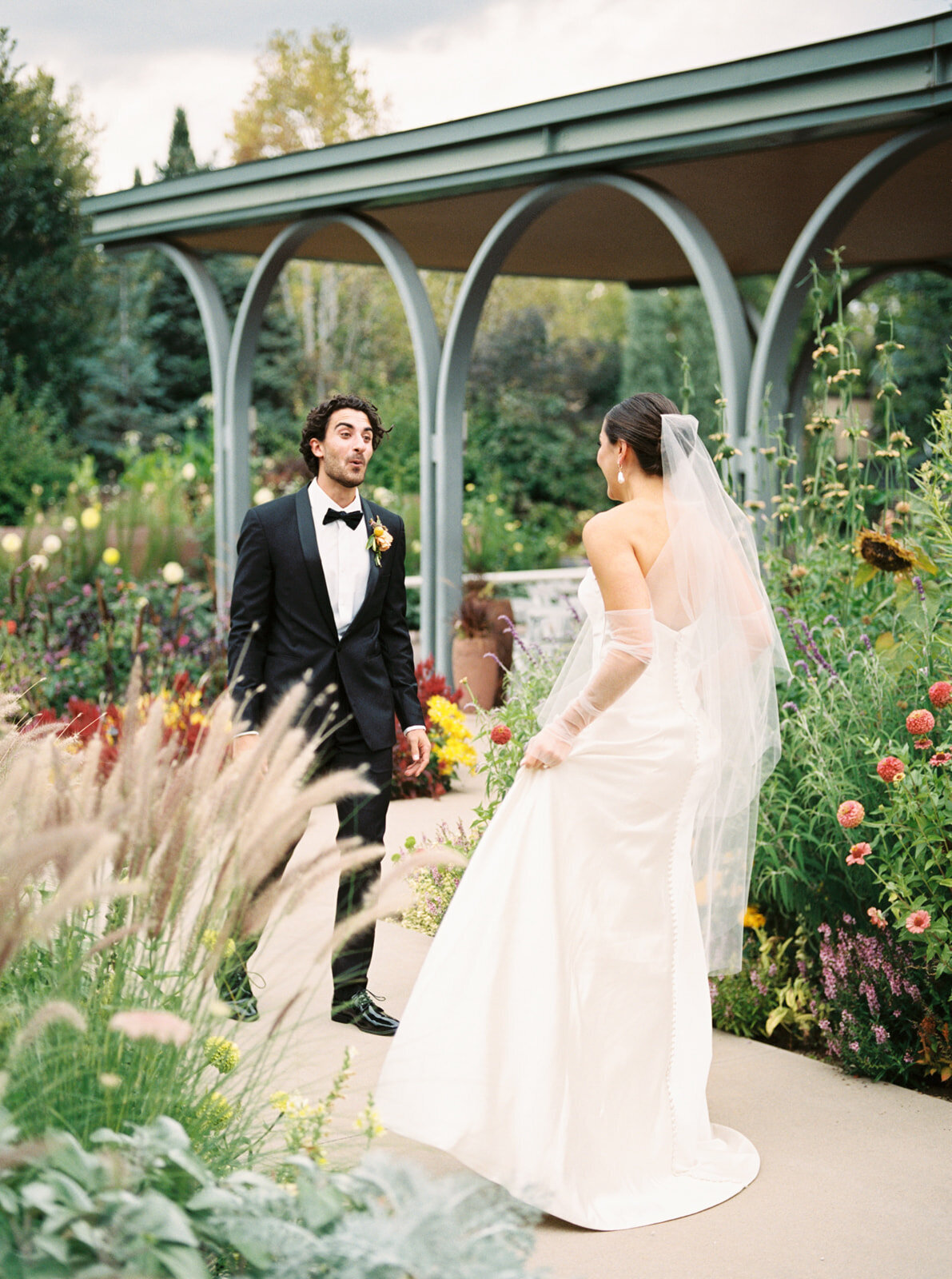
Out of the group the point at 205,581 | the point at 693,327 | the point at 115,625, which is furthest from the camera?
the point at 693,327

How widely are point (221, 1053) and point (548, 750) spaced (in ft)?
3.54

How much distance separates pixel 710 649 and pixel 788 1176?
125cm

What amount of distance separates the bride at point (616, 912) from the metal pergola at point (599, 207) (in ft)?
8.02

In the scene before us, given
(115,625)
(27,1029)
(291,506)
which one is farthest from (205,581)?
(27,1029)

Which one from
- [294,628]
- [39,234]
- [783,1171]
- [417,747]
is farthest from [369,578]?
[39,234]

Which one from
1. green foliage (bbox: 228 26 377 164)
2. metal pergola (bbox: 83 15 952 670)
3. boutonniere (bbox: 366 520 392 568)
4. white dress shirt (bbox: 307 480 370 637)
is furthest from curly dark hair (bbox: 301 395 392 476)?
green foliage (bbox: 228 26 377 164)

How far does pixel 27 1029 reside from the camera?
A: 158 cm

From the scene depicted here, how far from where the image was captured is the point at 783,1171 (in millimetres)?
2977

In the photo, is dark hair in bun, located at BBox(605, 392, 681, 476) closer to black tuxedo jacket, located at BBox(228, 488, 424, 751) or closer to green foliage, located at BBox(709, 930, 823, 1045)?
black tuxedo jacket, located at BBox(228, 488, 424, 751)

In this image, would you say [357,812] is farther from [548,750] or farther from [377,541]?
[548,750]

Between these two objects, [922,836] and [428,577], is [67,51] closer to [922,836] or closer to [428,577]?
[428,577]

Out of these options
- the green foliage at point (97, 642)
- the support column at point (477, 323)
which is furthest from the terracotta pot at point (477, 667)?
the green foliage at point (97, 642)

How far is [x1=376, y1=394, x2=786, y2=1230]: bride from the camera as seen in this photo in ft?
9.11

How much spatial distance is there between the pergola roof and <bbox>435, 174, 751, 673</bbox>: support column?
17 cm
